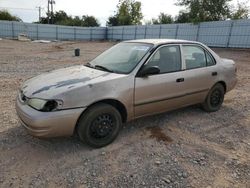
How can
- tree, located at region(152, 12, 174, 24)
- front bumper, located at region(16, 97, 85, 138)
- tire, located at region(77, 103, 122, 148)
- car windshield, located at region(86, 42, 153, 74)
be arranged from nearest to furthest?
front bumper, located at region(16, 97, 85, 138), tire, located at region(77, 103, 122, 148), car windshield, located at region(86, 42, 153, 74), tree, located at region(152, 12, 174, 24)

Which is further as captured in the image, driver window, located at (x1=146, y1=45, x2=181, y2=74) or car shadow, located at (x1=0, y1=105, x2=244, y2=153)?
driver window, located at (x1=146, y1=45, x2=181, y2=74)

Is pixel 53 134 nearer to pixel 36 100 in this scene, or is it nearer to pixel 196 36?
pixel 36 100

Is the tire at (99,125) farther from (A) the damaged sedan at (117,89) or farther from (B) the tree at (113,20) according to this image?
(B) the tree at (113,20)

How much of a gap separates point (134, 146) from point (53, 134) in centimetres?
123

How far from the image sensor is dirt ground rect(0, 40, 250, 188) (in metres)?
2.84

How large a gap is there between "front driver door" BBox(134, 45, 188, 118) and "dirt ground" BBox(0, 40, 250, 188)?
455 mm

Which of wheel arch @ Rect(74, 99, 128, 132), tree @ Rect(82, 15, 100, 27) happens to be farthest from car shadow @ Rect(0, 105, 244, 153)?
tree @ Rect(82, 15, 100, 27)

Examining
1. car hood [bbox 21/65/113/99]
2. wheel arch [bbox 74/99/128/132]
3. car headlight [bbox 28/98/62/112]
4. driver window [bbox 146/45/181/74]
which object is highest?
driver window [bbox 146/45/181/74]

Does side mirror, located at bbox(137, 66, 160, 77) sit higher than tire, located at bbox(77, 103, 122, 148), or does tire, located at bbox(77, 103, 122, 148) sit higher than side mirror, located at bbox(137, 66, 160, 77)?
side mirror, located at bbox(137, 66, 160, 77)

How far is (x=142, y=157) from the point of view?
3318 millimetres

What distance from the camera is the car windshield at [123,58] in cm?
379

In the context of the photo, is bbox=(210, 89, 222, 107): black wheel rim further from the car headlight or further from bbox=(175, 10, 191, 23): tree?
bbox=(175, 10, 191, 23): tree

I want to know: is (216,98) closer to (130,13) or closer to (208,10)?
(208,10)

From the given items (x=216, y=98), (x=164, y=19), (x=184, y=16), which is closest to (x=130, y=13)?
(x=164, y=19)
